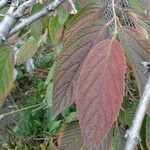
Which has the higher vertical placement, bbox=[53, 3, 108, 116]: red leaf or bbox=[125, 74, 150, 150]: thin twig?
bbox=[53, 3, 108, 116]: red leaf

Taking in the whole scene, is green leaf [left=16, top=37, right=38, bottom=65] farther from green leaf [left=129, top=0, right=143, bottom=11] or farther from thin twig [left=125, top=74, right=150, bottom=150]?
thin twig [left=125, top=74, right=150, bottom=150]

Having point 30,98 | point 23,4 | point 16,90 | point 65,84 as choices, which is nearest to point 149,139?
point 65,84

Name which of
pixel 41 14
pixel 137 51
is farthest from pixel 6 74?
pixel 137 51

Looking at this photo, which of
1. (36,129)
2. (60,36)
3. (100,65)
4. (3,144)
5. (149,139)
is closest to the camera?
(100,65)

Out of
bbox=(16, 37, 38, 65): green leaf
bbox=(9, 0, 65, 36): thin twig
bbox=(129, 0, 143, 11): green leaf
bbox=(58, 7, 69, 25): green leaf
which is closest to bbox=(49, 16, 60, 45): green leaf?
bbox=(58, 7, 69, 25): green leaf

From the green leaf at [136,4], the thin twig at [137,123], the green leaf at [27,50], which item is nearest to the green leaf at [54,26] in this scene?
the green leaf at [27,50]

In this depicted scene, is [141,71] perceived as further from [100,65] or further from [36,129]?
[36,129]

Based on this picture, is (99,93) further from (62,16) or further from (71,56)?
(62,16)
